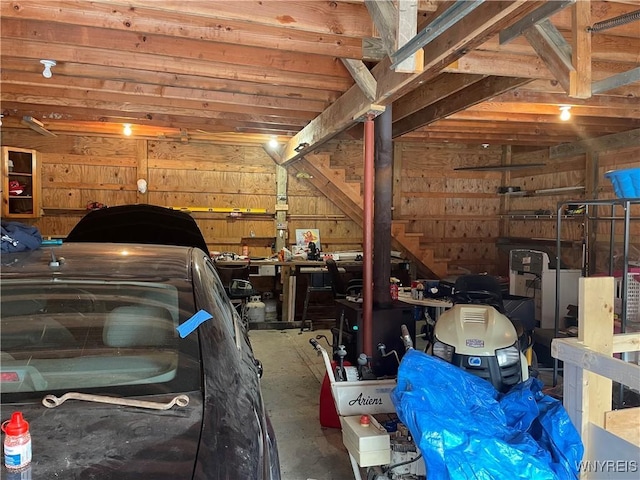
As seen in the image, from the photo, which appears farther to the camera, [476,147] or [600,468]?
[476,147]

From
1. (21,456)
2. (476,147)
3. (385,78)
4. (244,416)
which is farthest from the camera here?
(476,147)

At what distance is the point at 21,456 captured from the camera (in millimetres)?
1018

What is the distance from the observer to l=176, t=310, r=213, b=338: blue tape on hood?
152 cm

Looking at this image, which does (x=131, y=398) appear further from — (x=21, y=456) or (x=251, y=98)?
(x=251, y=98)

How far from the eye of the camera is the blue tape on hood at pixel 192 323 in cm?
152

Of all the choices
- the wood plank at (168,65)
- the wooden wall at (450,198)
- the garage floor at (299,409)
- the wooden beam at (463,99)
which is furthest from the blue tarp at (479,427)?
the wooden wall at (450,198)

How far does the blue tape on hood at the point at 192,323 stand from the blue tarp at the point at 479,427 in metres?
0.85

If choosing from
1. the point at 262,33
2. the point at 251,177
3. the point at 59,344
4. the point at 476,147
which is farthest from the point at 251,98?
the point at 476,147

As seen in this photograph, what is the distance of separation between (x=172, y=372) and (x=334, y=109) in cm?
335

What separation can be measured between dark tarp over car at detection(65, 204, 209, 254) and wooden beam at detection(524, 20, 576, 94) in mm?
2624

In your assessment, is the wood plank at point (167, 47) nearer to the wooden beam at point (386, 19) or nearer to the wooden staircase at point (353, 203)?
the wooden beam at point (386, 19)

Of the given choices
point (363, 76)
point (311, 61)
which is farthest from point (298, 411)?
point (311, 61)

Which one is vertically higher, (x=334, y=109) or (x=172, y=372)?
(x=334, y=109)

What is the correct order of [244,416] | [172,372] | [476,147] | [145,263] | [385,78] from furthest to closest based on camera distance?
[476,147] → [385,78] → [145,263] → [172,372] → [244,416]
